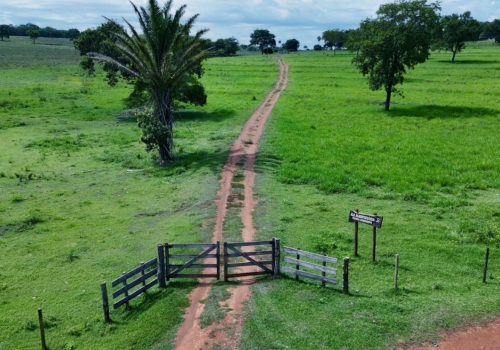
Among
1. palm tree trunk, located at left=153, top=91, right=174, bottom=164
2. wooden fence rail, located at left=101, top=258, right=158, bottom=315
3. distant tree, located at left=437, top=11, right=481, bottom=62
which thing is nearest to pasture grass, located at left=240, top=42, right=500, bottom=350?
wooden fence rail, located at left=101, top=258, right=158, bottom=315

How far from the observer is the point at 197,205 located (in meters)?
23.3

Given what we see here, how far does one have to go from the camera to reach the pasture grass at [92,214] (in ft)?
45.1

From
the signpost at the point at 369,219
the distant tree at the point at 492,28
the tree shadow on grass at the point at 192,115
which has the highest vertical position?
the distant tree at the point at 492,28

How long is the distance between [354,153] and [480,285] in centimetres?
1806

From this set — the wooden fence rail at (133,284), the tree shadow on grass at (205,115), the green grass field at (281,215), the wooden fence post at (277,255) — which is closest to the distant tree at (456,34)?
the green grass field at (281,215)

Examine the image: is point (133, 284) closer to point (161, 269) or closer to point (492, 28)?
point (161, 269)

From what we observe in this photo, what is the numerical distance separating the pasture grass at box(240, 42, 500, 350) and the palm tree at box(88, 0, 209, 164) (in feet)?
24.6

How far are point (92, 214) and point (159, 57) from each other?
44.2ft

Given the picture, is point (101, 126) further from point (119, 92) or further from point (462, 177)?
point (462, 177)

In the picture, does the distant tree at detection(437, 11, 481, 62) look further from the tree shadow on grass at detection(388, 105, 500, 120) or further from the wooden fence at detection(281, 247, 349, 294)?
the wooden fence at detection(281, 247, 349, 294)

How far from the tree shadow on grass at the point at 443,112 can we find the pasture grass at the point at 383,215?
0.16 metres

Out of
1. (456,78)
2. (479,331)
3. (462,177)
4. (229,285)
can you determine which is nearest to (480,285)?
(479,331)

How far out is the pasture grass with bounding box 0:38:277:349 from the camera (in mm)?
13742

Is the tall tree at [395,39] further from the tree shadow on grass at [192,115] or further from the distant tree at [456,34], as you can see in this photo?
the distant tree at [456,34]
